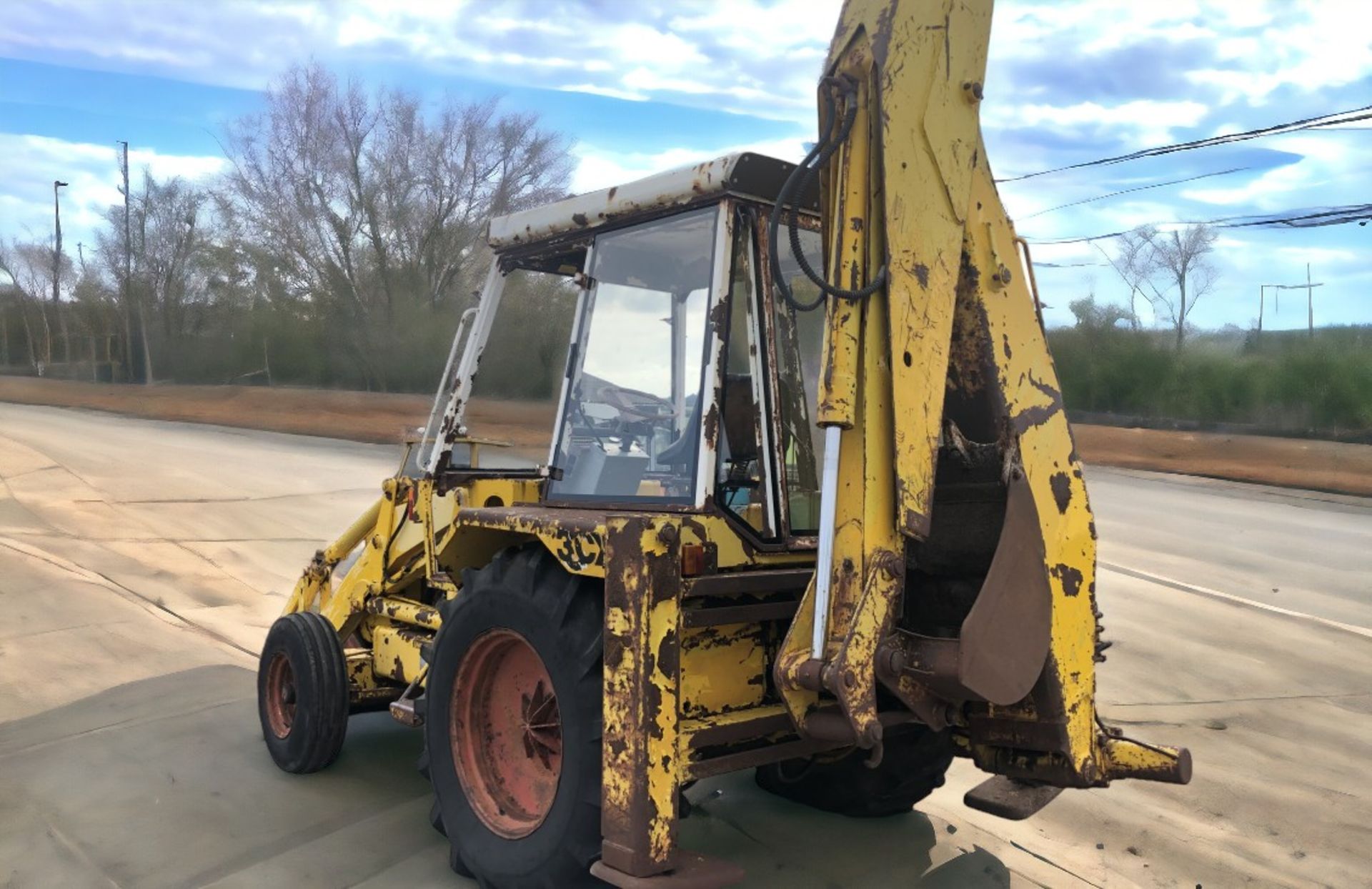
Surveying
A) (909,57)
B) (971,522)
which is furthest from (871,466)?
(909,57)

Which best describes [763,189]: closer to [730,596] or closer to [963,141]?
[963,141]

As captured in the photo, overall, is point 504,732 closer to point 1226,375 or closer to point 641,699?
point 641,699

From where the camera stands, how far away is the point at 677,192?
11.5ft

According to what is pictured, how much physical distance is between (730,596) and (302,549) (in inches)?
341

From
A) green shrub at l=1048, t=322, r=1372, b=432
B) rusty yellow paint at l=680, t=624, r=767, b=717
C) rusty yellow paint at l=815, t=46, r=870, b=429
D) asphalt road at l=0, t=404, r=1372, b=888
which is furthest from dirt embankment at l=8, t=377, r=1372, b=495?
rusty yellow paint at l=815, t=46, r=870, b=429

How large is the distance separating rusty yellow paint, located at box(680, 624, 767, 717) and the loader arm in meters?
0.42

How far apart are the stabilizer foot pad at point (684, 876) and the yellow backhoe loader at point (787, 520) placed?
12mm

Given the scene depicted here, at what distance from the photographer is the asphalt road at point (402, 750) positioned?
4.09m

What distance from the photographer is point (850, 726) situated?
2.81 meters

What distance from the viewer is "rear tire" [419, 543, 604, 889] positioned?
3.11 metres

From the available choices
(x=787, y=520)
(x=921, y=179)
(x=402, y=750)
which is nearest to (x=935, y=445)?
(x=787, y=520)

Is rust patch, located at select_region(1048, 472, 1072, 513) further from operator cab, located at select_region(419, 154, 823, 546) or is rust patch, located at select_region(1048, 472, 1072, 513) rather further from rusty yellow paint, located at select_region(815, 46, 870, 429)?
operator cab, located at select_region(419, 154, 823, 546)

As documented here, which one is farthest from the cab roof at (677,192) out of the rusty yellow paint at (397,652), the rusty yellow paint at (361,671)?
the rusty yellow paint at (361,671)

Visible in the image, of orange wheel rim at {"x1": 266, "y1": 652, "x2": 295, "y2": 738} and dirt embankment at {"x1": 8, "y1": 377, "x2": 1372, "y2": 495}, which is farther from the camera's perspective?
dirt embankment at {"x1": 8, "y1": 377, "x2": 1372, "y2": 495}
